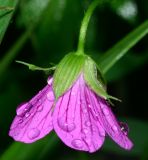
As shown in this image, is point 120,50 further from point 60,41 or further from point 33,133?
point 60,41

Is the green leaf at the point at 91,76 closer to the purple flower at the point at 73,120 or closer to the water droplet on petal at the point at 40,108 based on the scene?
the purple flower at the point at 73,120

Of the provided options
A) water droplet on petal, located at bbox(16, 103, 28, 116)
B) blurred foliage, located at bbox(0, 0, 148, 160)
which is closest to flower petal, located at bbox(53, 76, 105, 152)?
water droplet on petal, located at bbox(16, 103, 28, 116)

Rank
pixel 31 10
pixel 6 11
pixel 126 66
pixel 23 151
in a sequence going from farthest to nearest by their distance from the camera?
1. pixel 126 66
2. pixel 31 10
3. pixel 23 151
4. pixel 6 11

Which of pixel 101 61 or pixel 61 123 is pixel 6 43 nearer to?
pixel 101 61

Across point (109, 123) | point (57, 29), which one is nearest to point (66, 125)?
point (109, 123)

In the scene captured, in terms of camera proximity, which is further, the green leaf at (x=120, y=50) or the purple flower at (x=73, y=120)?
the green leaf at (x=120, y=50)

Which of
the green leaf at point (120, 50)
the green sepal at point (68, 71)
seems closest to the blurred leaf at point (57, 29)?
the green leaf at point (120, 50)

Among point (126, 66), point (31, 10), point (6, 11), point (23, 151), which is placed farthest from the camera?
point (126, 66)

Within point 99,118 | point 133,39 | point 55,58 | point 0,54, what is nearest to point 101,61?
point 133,39

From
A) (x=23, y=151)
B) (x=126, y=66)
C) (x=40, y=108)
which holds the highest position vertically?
(x=40, y=108)
